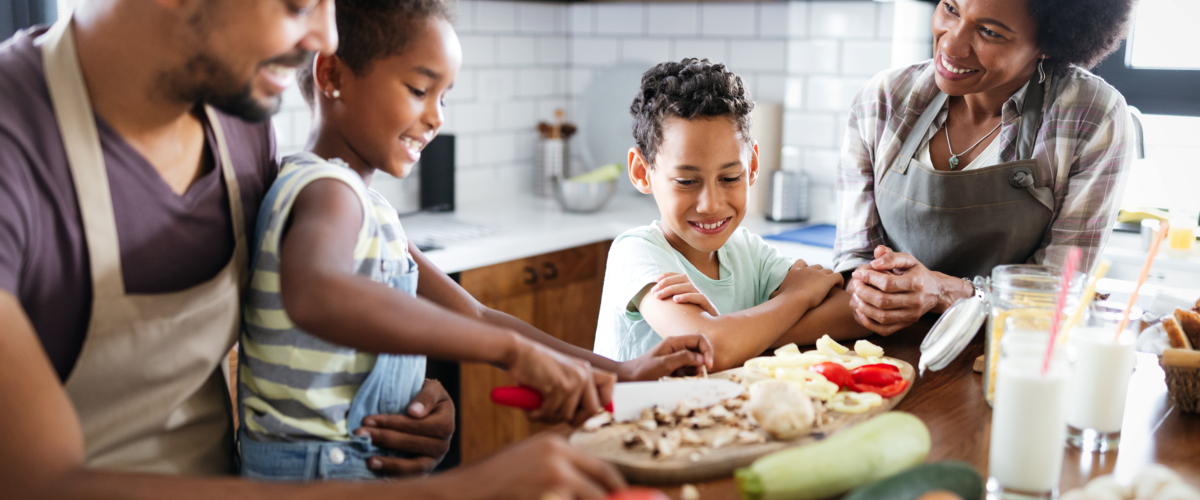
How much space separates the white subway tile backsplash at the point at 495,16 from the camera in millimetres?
3375

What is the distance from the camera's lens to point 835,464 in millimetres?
887

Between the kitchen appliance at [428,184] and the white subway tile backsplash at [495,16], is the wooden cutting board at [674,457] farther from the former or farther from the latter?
the white subway tile backsplash at [495,16]

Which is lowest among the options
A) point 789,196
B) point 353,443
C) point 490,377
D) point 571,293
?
point 490,377

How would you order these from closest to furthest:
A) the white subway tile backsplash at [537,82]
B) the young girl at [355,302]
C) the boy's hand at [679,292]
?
1. the young girl at [355,302]
2. the boy's hand at [679,292]
3. the white subway tile backsplash at [537,82]

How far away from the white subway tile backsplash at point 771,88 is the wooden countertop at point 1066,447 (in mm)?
2067

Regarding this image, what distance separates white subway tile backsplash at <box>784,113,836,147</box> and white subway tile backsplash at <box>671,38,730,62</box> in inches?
15.2

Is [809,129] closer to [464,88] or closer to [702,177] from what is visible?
[464,88]

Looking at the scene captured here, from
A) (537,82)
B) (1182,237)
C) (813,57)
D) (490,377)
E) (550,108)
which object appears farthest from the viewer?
(550,108)

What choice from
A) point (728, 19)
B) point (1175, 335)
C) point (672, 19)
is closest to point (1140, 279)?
point (1175, 335)

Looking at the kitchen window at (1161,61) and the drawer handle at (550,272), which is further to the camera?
the drawer handle at (550,272)

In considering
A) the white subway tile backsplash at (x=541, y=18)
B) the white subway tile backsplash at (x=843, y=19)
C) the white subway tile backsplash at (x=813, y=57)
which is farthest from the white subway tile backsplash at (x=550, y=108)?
the white subway tile backsplash at (x=843, y=19)

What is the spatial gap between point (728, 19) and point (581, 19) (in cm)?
67

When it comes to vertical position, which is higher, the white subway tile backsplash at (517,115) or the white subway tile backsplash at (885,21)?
the white subway tile backsplash at (885,21)

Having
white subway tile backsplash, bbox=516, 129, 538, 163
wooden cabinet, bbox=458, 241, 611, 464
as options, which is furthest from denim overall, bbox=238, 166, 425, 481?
white subway tile backsplash, bbox=516, 129, 538, 163
